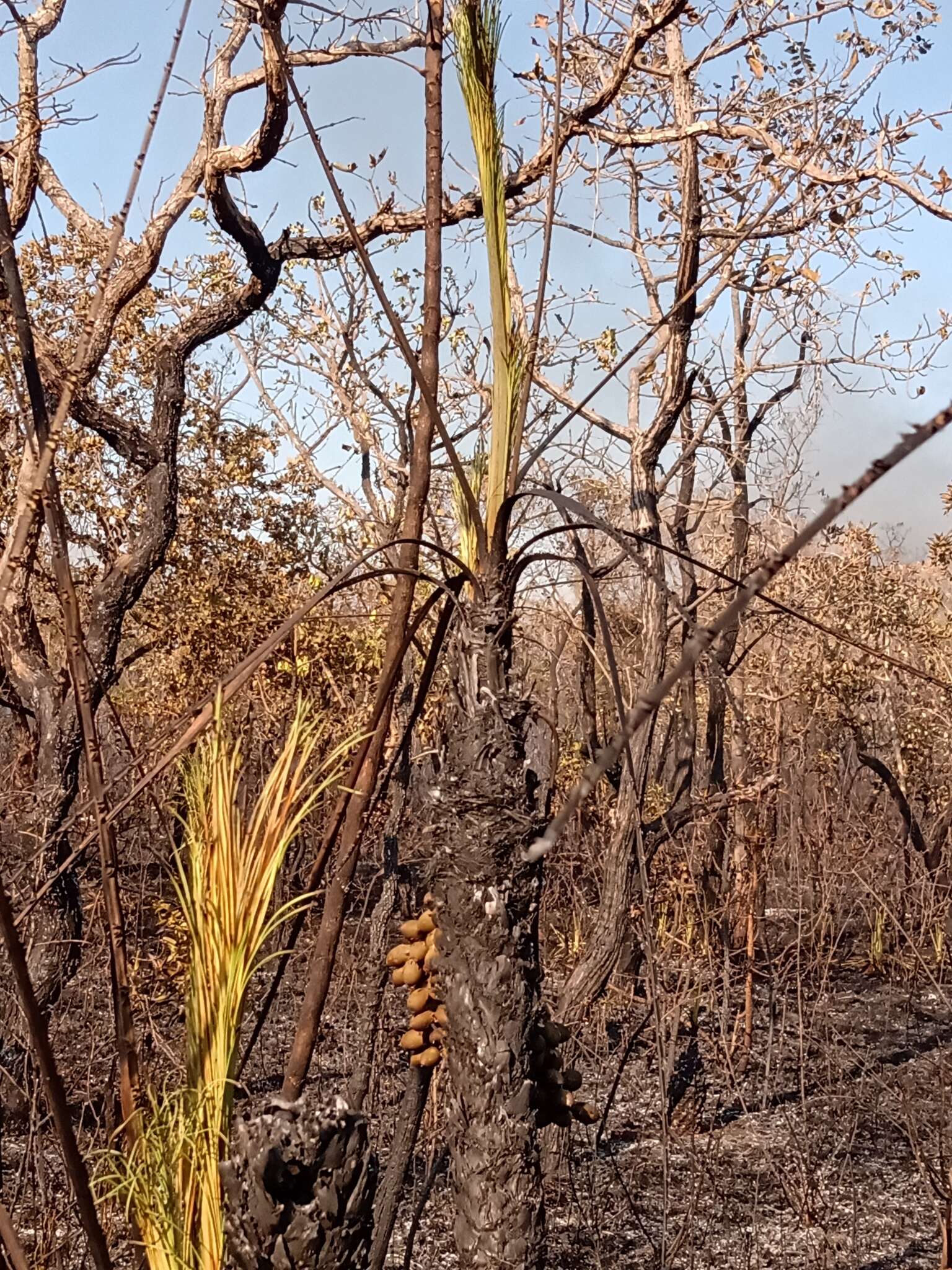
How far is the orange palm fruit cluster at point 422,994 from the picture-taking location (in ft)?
3.25

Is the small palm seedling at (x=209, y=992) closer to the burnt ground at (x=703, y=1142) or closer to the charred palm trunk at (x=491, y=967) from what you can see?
the charred palm trunk at (x=491, y=967)

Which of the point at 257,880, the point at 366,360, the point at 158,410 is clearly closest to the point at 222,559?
the point at 366,360

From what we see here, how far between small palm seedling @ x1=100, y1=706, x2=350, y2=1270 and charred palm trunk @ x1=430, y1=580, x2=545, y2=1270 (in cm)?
19

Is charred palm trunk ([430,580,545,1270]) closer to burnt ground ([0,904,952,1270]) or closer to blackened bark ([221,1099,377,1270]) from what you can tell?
blackened bark ([221,1099,377,1270])

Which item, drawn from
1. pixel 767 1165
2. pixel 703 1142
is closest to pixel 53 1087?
pixel 767 1165

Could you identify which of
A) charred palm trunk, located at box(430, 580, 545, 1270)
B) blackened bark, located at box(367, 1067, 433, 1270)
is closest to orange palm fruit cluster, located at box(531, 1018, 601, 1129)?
charred palm trunk, located at box(430, 580, 545, 1270)

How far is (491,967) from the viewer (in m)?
0.90

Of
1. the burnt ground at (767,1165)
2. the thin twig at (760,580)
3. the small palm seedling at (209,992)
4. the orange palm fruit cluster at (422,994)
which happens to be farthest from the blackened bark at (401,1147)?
the burnt ground at (767,1165)

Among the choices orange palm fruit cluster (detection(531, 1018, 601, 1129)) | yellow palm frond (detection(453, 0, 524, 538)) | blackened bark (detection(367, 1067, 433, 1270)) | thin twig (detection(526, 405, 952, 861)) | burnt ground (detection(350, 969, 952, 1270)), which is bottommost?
burnt ground (detection(350, 969, 952, 1270))

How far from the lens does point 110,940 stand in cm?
69

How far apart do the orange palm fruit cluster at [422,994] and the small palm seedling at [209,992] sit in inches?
10.2

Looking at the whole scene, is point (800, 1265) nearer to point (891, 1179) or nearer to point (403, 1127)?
point (891, 1179)

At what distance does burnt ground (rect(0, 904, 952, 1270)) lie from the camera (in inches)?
119

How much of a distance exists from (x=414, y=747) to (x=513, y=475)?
3.68 meters
